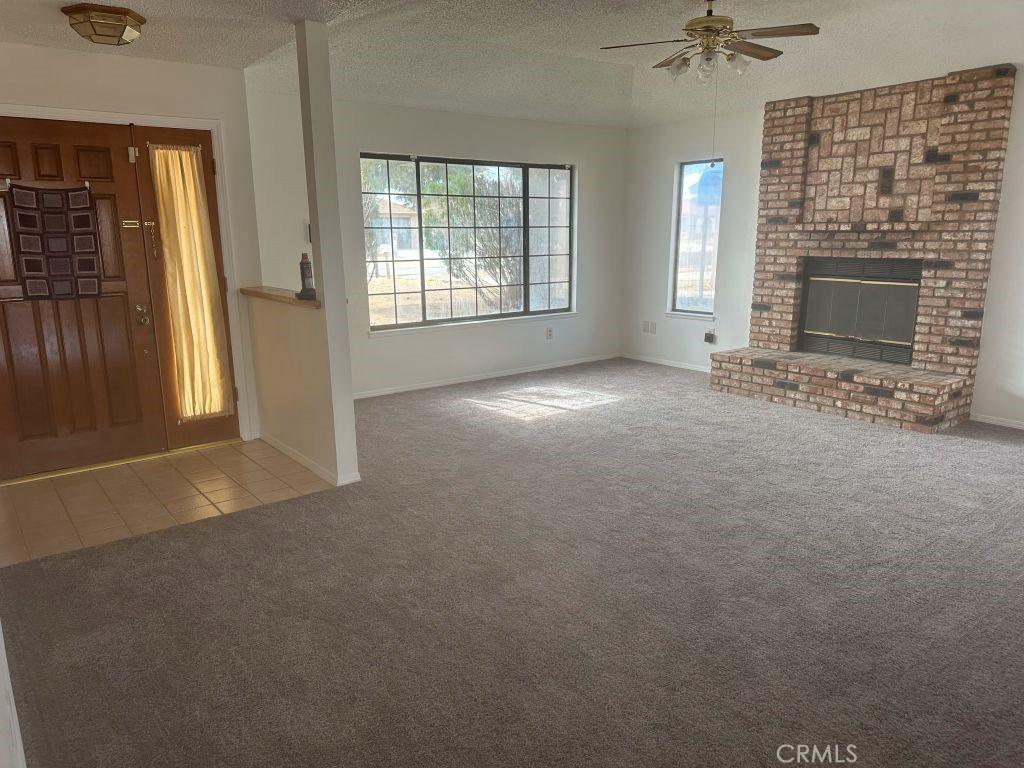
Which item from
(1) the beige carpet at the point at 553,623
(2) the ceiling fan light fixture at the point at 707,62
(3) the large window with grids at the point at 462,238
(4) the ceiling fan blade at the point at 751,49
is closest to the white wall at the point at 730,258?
(3) the large window with grids at the point at 462,238

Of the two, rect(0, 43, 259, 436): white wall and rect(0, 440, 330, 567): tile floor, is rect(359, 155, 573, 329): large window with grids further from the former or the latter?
rect(0, 440, 330, 567): tile floor

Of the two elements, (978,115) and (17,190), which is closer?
(17,190)

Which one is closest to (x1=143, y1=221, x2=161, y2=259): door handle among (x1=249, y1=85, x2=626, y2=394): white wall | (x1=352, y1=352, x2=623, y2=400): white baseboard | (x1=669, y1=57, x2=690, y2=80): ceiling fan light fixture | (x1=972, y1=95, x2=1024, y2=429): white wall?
(x1=249, y1=85, x2=626, y2=394): white wall

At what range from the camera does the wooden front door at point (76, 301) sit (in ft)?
12.7

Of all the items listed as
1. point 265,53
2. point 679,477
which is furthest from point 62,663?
point 265,53

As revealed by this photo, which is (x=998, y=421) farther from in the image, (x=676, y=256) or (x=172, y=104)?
(x=172, y=104)

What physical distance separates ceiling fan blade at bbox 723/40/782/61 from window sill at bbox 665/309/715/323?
11.2ft

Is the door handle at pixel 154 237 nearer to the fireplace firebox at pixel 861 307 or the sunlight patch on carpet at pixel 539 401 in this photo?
the sunlight patch on carpet at pixel 539 401

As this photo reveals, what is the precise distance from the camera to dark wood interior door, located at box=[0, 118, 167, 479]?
152 inches

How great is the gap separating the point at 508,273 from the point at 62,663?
204 inches

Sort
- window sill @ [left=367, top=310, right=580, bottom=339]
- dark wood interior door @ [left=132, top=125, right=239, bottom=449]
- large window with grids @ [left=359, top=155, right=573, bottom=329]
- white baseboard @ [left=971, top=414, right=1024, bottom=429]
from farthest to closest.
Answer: window sill @ [left=367, top=310, right=580, bottom=339], large window with grids @ [left=359, top=155, right=573, bottom=329], white baseboard @ [left=971, top=414, right=1024, bottom=429], dark wood interior door @ [left=132, top=125, right=239, bottom=449]

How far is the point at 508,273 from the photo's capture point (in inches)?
269

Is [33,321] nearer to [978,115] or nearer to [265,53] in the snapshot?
→ [265,53]

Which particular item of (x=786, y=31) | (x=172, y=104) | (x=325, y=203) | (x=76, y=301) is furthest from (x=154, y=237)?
(x=786, y=31)
